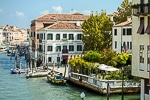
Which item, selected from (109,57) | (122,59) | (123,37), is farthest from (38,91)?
(123,37)

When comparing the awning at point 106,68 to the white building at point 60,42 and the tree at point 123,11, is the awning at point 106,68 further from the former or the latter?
the tree at point 123,11

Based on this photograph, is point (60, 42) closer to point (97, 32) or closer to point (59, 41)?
point (59, 41)

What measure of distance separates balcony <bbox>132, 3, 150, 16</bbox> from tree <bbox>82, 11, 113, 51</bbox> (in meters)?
28.0

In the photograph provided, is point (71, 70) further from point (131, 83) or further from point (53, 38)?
point (53, 38)

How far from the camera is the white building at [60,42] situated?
1984 inches

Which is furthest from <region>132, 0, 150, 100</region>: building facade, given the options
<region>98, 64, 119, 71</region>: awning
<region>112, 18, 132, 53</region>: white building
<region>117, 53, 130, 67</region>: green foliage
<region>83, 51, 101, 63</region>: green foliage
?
<region>112, 18, 132, 53</region>: white building

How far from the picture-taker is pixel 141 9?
18.8m

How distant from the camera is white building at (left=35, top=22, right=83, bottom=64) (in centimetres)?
5041

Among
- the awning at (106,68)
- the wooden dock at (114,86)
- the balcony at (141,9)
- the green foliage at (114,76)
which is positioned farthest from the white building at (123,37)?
the balcony at (141,9)

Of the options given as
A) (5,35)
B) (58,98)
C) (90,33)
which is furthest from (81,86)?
(5,35)

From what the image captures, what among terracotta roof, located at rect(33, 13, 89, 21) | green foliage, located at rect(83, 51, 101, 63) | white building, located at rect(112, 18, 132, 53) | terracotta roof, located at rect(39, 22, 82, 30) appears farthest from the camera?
terracotta roof, located at rect(33, 13, 89, 21)

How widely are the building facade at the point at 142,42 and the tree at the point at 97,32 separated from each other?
1078 inches

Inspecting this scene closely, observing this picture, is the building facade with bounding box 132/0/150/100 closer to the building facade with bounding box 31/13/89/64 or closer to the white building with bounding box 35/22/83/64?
the white building with bounding box 35/22/83/64

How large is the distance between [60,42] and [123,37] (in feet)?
37.9
